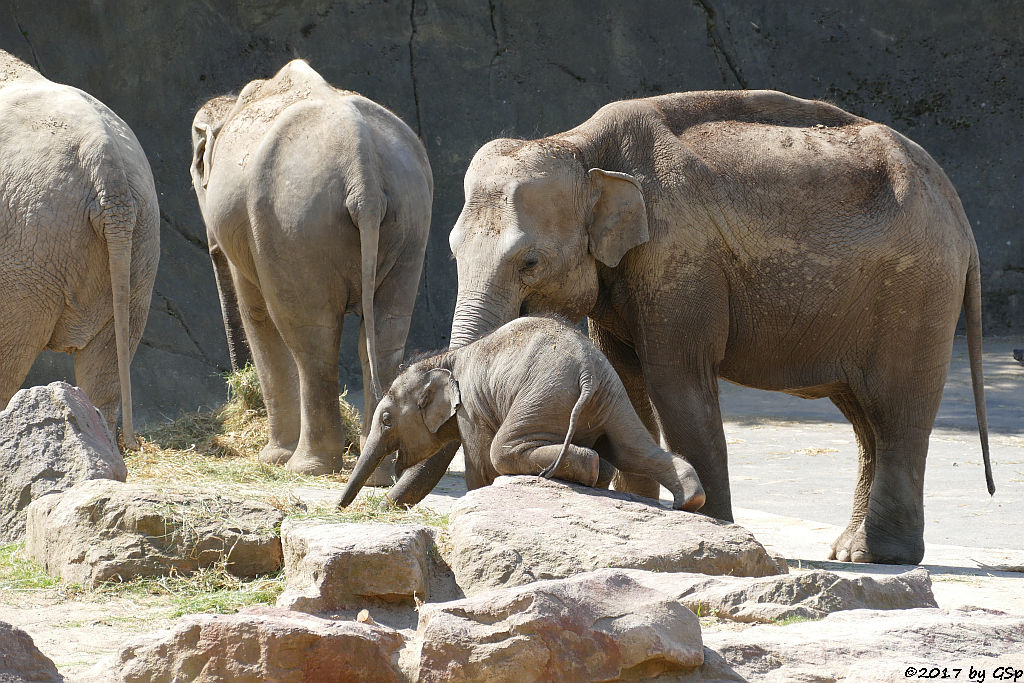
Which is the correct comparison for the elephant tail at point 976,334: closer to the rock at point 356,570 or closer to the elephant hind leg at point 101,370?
the rock at point 356,570

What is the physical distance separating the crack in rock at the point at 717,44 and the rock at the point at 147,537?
1068 cm

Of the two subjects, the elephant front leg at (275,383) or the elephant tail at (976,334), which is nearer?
the elephant tail at (976,334)

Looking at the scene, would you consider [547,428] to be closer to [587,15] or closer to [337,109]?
[337,109]

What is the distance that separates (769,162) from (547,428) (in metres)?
1.43

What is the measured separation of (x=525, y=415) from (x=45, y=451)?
1.70 m

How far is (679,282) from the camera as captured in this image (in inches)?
188

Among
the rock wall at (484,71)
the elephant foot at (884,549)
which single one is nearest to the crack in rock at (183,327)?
the rock wall at (484,71)

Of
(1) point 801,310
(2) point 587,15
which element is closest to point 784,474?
(1) point 801,310

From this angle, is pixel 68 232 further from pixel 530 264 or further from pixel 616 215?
pixel 616 215

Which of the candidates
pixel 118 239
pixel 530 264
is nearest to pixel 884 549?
pixel 530 264

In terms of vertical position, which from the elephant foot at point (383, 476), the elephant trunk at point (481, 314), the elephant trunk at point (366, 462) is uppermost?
the elephant trunk at point (481, 314)

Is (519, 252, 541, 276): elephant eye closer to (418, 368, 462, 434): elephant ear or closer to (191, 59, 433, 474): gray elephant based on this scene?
(418, 368, 462, 434): elephant ear

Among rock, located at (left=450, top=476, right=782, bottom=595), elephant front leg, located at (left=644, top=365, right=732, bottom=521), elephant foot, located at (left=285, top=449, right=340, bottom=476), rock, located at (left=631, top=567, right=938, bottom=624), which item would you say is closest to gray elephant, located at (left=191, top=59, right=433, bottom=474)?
elephant foot, located at (left=285, top=449, right=340, bottom=476)

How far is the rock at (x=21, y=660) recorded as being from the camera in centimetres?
259
